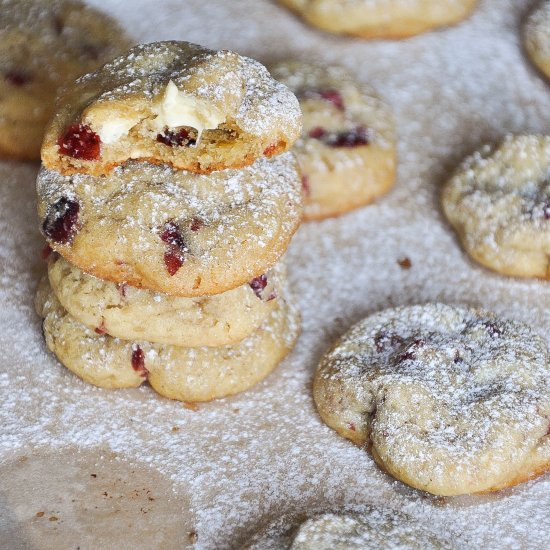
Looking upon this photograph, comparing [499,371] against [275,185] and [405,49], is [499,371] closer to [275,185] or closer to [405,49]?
[275,185]

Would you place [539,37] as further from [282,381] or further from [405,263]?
[282,381]

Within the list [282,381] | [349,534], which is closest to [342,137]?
[282,381]

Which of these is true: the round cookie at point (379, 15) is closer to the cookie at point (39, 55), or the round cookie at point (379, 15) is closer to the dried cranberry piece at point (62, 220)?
the cookie at point (39, 55)

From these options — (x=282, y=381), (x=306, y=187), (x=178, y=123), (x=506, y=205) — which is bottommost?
(x=282, y=381)

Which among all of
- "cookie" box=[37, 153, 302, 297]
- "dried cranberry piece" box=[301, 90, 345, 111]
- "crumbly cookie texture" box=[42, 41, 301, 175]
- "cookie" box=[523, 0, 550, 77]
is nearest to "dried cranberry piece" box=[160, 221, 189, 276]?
"cookie" box=[37, 153, 302, 297]

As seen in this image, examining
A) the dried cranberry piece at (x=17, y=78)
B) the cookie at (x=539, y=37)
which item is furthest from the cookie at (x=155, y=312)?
the cookie at (x=539, y=37)

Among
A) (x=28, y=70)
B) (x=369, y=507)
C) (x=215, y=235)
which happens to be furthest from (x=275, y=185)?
(x=28, y=70)

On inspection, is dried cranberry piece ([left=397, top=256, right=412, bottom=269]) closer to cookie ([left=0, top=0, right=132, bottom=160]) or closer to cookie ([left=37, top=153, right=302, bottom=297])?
cookie ([left=37, top=153, right=302, bottom=297])

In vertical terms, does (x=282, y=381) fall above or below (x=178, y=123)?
below
